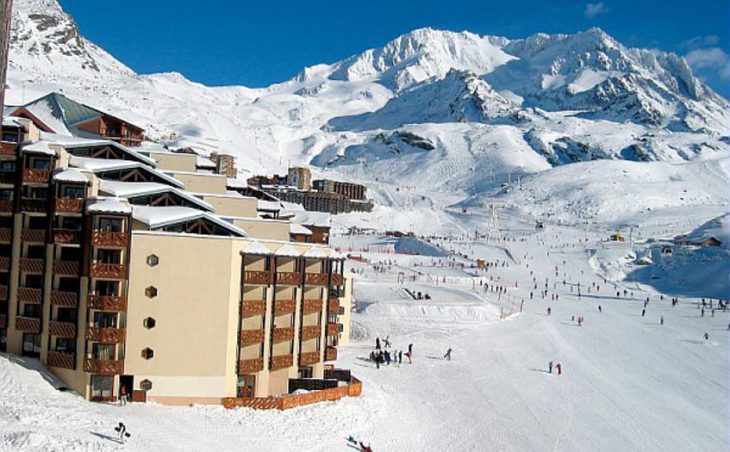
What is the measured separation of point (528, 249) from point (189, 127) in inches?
4696

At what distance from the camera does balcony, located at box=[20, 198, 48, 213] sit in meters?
29.2

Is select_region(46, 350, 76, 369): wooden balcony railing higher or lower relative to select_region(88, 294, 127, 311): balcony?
lower

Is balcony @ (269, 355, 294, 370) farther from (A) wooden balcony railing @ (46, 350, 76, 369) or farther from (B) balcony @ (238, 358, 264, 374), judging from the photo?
(A) wooden balcony railing @ (46, 350, 76, 369)

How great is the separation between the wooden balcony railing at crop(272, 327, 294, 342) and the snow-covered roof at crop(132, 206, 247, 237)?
4.87 meters

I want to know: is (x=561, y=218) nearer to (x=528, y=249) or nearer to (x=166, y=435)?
(x=528, y=249)

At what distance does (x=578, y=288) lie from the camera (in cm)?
7900

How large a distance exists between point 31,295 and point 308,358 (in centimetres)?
1303

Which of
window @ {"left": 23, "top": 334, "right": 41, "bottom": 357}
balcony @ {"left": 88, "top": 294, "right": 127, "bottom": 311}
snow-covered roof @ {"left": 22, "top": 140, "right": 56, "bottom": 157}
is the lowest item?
window @ {"left": 23, "top": 334, "right": 41, "bottom": 357}

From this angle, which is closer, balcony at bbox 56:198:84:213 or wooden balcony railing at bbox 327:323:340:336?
balcony at bbox 56:198:84:213

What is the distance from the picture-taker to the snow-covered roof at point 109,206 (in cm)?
2738

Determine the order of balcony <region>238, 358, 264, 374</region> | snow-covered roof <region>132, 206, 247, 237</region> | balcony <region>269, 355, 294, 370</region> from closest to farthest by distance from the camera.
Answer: snow-covered roof <region>132, 206, 247, 237</region>, balcony <region>238, 358, 264, 374</region>, balcony <region>269, 355, 294, 370</region>

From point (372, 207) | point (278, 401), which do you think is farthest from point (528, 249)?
point (278, 401)

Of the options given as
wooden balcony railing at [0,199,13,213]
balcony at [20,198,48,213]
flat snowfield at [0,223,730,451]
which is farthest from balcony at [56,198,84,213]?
flat snowfield at [0,223,730,451]

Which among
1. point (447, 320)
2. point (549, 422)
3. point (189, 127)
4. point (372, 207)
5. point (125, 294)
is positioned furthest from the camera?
point (189, 127)
